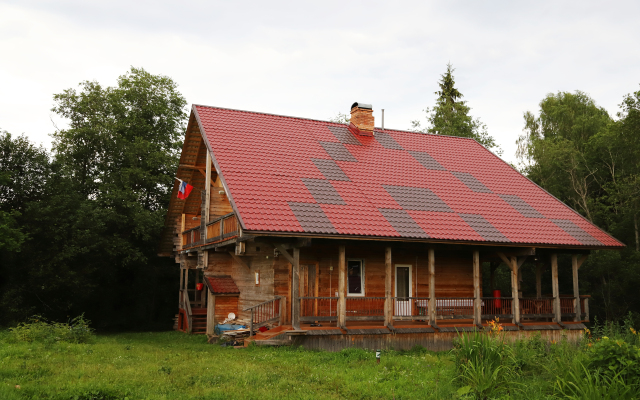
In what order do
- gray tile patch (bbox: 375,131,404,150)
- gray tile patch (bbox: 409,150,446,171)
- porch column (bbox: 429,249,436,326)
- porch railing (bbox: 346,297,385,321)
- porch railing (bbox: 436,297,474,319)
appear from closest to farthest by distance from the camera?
porch column (bbox: 429,249,436,326), porch railing (bbox: 346,297,385,321), porch railing (bbox: 436,297,474,319), gray tile patch (bbox: 409,150,446,171), gray tile patch (bbox: 375,131,404,150)

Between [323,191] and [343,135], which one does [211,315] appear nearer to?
[323,191]

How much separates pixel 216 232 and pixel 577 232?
41.9 feet

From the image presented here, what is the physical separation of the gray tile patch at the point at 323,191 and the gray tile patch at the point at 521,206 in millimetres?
7392

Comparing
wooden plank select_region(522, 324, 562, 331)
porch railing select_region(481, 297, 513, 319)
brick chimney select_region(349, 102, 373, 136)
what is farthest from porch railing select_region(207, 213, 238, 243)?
wooden plank select_region(522, 324, 562, 331)

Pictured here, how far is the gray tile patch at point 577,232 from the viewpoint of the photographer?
19.3m

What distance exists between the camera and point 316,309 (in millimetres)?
16734

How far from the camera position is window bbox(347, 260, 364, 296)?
59.8 feet

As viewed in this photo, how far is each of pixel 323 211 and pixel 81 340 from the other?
8174mm

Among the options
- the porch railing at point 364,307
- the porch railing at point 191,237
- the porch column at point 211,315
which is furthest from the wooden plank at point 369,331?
the porch railing at point 191,237

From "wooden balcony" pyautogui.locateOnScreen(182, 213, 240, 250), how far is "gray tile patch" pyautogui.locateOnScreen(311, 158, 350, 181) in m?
3.55

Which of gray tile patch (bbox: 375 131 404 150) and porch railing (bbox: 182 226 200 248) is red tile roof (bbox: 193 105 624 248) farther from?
porch railing (bbox: 182 226 200 248)

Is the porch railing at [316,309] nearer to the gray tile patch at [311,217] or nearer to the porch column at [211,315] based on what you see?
the gray tile patch at [311,217]

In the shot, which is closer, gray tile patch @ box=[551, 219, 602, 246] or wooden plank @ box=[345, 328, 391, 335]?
wooden plank @ box=[345, 328, 391, 335]

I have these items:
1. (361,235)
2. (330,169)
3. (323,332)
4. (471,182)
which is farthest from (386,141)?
(323,332)
